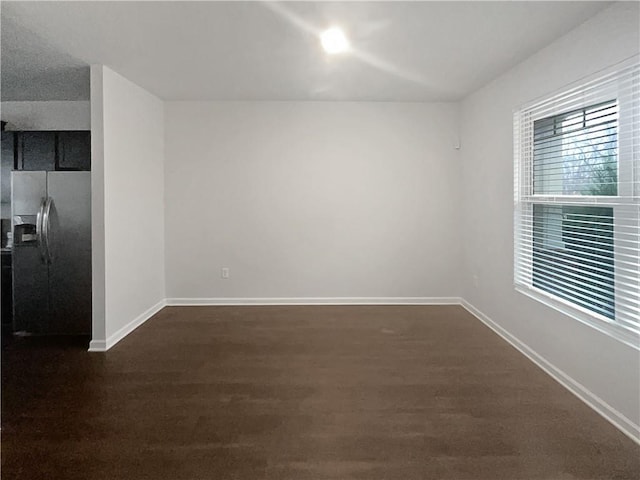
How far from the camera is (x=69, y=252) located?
4.39 m

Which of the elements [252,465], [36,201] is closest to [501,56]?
[252,465]

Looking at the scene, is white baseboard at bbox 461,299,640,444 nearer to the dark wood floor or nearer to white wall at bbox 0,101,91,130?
the dark wood floor

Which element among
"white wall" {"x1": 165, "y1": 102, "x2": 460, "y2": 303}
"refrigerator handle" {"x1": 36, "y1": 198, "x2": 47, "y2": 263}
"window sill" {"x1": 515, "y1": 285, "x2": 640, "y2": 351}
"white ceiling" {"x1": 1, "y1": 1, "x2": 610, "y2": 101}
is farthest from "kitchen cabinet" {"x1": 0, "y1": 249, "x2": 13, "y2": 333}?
"window sill" {"x1": 515, "y1": 285, "x2": 640, "y2": 351}

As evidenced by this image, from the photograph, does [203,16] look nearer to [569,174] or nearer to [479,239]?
[569,174]

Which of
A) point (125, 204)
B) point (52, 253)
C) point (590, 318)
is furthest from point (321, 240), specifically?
point (590, 318)

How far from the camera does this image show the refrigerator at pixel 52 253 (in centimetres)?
432

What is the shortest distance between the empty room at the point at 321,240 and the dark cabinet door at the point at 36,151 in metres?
0.02

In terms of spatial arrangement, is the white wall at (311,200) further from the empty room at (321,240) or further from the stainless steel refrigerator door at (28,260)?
the stainless steel refrigerator door at (28,260)

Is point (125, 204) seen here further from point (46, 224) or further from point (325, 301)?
point (325, 301)

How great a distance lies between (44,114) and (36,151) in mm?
812

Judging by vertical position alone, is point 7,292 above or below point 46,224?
below

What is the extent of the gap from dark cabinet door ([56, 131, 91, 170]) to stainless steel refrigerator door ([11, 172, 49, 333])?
590mm

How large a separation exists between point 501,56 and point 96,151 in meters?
3.48

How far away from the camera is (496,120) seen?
4.38m
